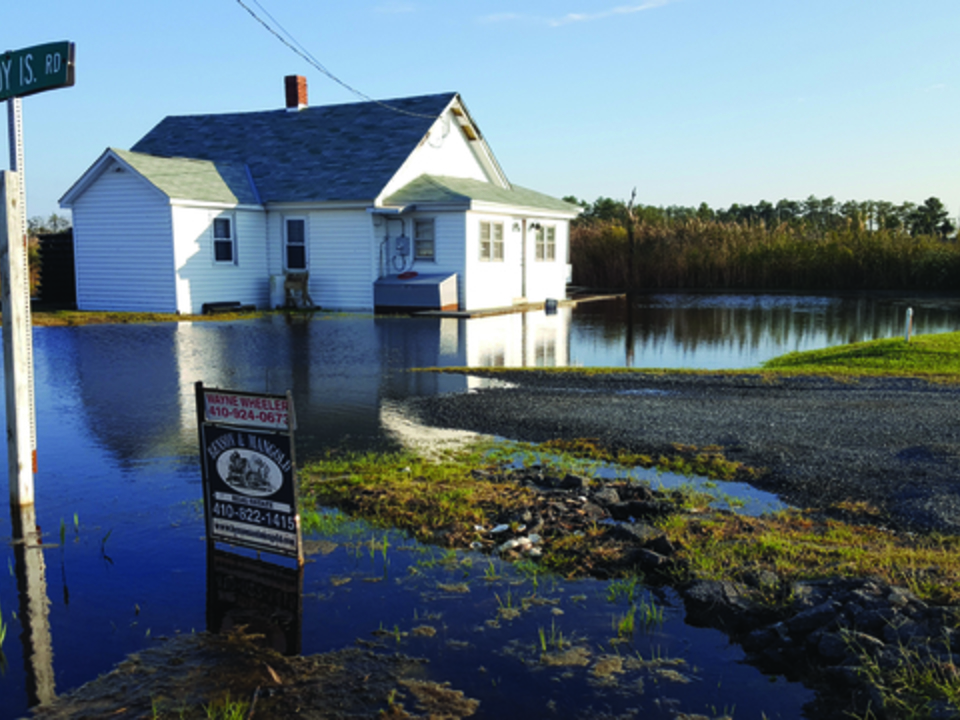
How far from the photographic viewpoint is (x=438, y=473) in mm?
7926

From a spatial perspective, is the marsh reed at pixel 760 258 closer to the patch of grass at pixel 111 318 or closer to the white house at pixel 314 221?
the white house at pixel 314 221

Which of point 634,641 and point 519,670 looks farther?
point 634,641

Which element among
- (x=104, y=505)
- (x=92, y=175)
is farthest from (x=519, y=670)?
(x=92, y=175)

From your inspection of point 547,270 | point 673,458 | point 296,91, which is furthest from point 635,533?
point 296,91

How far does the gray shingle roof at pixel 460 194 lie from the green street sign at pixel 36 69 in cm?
1915

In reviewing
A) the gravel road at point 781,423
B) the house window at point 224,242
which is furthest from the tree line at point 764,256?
the gravel road at point 781,423

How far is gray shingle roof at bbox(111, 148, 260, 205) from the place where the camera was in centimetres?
2450

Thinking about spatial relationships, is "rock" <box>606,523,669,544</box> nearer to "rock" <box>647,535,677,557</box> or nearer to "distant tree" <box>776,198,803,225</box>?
"rock" <box>647,535,677,557</box>

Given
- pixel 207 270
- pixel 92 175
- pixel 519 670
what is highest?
pixel 92 175

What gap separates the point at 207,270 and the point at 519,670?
75.7 ft

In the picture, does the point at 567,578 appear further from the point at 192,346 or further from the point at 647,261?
the point at 647,261

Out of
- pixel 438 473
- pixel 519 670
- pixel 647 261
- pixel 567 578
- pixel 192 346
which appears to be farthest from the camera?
pixel 647 261

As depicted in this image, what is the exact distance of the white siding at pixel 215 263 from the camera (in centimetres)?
2467

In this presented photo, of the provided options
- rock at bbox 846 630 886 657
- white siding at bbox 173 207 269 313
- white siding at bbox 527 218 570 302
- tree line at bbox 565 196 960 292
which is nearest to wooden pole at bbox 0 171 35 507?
rock at bbox 846 630 886 657
